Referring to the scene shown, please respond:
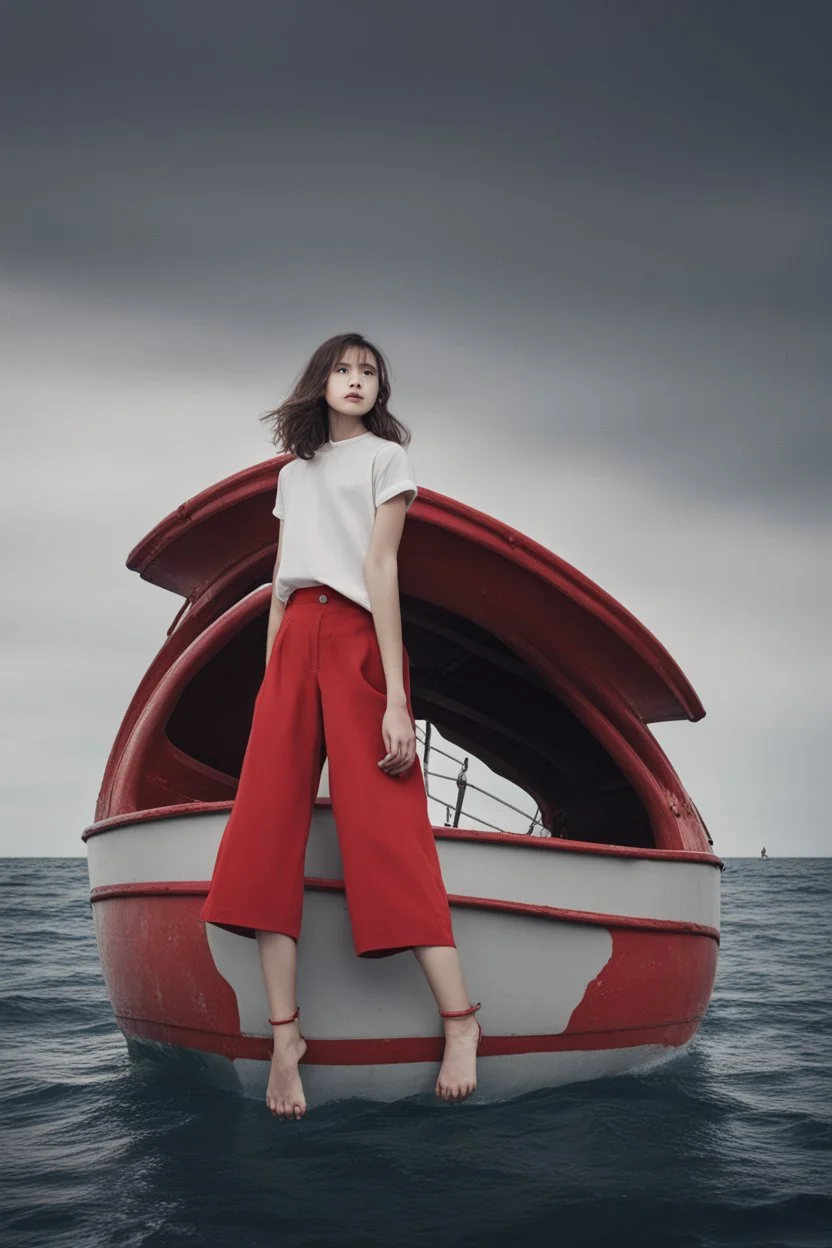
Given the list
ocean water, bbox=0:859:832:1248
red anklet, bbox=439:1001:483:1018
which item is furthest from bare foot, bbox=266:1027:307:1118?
red anklet, bbox=439:1001:483:1018

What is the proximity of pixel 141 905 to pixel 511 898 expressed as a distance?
53.2 inches

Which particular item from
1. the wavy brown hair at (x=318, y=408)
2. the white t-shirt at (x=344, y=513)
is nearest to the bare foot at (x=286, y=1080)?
the white t-shirt at (x=344, y=513)

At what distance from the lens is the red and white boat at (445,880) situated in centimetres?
358

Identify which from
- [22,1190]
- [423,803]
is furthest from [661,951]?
[22,1190]

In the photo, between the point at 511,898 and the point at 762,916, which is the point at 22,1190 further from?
the point at 762,916

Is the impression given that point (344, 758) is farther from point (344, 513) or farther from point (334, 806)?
point (344, 513)

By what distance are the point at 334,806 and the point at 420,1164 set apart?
1033 mm

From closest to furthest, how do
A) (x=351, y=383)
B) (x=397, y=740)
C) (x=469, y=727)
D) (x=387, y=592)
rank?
(x=397, y=740) → (x=387, y=592) → (x=351, y=383) → (x=469, y=727)

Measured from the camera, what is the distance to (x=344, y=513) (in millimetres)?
3473

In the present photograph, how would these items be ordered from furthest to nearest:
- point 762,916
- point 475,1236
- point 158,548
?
point 762,916 < point 158,548 < point 475,1236

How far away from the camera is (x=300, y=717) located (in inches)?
134

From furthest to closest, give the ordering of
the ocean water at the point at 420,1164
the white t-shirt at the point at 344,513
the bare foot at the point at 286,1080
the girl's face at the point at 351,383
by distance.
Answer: the girl's face at the point at 351,383 < the white t-shirt at the point at 344,513 < the bare foot at the point at 286,1080 < the ocean water at the point at 420,1164

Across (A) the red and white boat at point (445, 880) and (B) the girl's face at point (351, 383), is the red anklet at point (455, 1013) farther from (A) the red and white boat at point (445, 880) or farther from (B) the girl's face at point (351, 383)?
(B) the girl's face at point (351, 383)

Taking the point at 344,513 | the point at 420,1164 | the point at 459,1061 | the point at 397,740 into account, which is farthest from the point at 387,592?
the point at 420,1164
